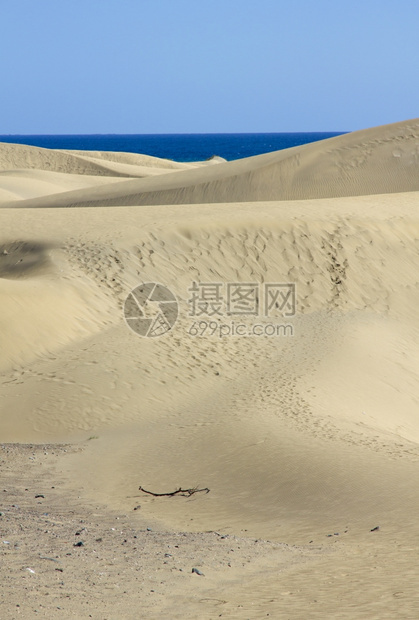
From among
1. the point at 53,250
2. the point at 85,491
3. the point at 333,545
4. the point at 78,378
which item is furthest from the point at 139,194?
the point at 333,545

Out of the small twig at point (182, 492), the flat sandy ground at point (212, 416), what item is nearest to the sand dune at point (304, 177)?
the flat sandy ground at point (212, 416)

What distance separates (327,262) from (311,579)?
11.2 meters

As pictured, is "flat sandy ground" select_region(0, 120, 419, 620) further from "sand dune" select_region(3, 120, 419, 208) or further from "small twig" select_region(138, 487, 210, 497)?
"sand dune" select_region(3, 120, 419, 208)

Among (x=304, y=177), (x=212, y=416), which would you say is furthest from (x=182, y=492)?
(x=304, y=177)

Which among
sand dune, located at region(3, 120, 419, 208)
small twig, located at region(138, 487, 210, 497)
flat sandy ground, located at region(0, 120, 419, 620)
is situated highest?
sand dune, located at region(3, 120, 419, 208)

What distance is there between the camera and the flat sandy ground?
462cm

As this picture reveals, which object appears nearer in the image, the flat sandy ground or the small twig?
the flat sandy ground

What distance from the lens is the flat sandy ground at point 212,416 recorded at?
4625 mm

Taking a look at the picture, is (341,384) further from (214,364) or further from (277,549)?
(277,549)

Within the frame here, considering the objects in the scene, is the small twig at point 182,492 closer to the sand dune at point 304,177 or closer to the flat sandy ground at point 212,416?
the flat sandy ground at point 212,416

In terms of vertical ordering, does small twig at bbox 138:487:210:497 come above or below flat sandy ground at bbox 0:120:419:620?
below

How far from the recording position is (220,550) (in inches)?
209

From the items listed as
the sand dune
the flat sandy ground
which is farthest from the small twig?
the sand dune

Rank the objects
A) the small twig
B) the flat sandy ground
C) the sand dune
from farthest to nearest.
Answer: the sand dune → the small twig → the flat sandy ground
